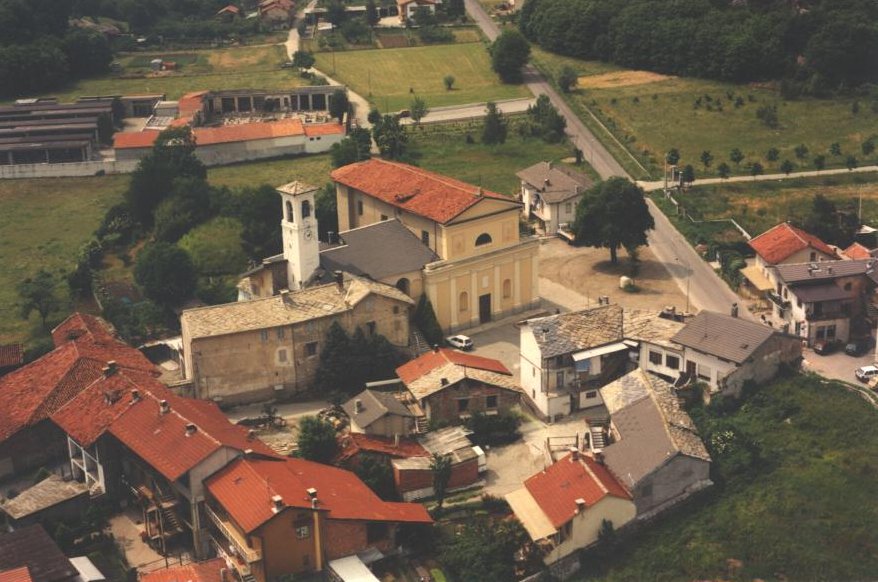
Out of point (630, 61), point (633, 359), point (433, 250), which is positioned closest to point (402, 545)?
point (633, 359)

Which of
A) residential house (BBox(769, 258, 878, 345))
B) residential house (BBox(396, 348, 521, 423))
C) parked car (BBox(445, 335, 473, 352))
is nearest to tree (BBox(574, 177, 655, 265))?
residential house (BBox(769, 258, 878, 345))

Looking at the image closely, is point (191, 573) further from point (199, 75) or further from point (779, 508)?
point (199, 75)

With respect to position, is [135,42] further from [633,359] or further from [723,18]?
[633,359]

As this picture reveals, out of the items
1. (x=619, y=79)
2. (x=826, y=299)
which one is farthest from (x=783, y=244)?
(x=619, y=79)

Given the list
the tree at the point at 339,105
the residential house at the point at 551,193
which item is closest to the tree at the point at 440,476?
the residential house at the point at 551,193

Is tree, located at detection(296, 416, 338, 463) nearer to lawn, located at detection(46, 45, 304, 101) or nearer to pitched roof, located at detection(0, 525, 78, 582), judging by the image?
pitched roof, located at detection(0, 525, 78, 582)
